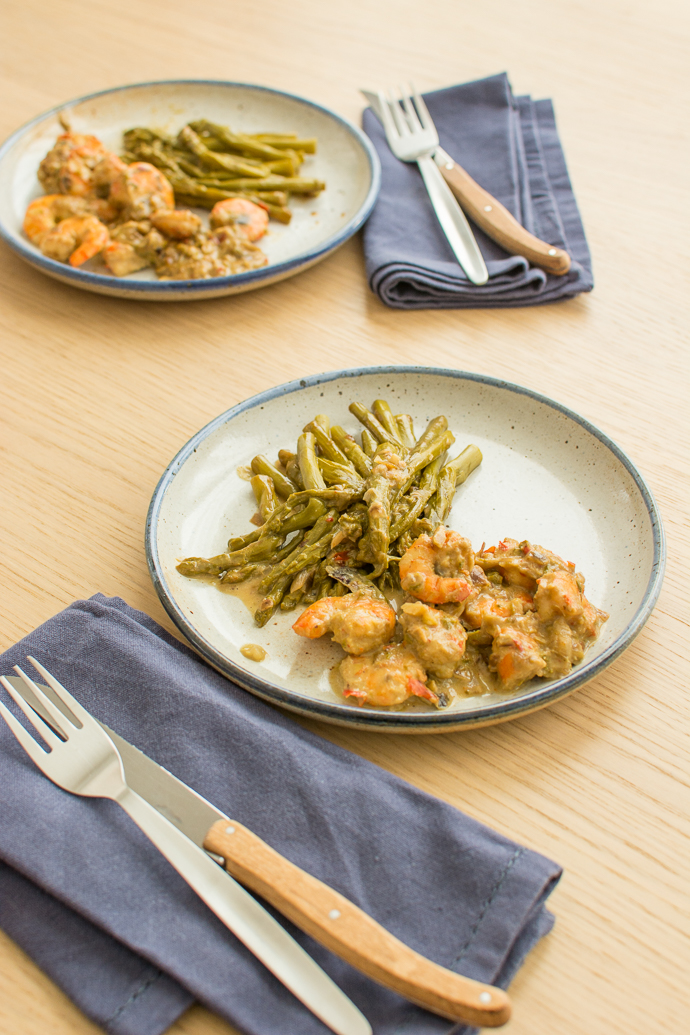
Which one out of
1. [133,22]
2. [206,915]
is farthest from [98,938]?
[133,22]

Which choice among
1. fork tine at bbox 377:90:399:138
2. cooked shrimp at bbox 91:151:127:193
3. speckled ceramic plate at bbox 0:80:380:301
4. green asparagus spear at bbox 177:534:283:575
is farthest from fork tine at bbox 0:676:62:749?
fork tine at bbox 377:90:399:138

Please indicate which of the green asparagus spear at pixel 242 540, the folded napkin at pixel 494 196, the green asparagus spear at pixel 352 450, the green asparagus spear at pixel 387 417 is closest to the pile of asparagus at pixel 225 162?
the folded napkin at pixel 494 196

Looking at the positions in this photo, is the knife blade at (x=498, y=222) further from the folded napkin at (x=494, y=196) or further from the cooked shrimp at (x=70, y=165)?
the cooked shrimp at (x=70, y=165)

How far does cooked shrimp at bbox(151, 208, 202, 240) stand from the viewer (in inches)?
115

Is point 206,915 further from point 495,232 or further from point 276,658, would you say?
point 495,232

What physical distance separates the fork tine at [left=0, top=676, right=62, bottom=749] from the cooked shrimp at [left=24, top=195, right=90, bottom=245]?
202 centimetres

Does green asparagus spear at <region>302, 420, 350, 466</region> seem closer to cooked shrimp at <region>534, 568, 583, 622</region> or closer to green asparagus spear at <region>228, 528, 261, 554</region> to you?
green asparagus spear at <region>228, 528, 261, 554</region>

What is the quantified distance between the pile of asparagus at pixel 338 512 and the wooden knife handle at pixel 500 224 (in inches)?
40.0

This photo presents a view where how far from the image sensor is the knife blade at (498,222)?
2.88m

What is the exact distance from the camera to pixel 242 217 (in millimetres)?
3057

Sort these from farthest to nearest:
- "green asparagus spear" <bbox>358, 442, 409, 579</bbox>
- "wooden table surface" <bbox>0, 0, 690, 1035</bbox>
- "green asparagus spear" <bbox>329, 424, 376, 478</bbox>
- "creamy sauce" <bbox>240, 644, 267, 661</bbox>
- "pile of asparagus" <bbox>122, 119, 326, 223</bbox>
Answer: "pile of asparagus" <bbox>122, 119, 326, 223</bbox>
"green asparagus spear" <bbox>329, 424, 376, 478</bbox>
"green asparagus spear" <bbox>358, 442, 409, 579</bbox>
"creamy sauce" <bbox>240, 644, 267, 661</bbox>
"wooden table surface" <bbox>0, 0, 690, 1035</bbox>

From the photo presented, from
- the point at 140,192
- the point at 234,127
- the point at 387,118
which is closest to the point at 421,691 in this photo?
the point at 140,192

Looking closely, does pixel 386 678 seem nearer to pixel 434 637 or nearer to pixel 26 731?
pixel 434 637

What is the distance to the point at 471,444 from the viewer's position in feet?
7.44
